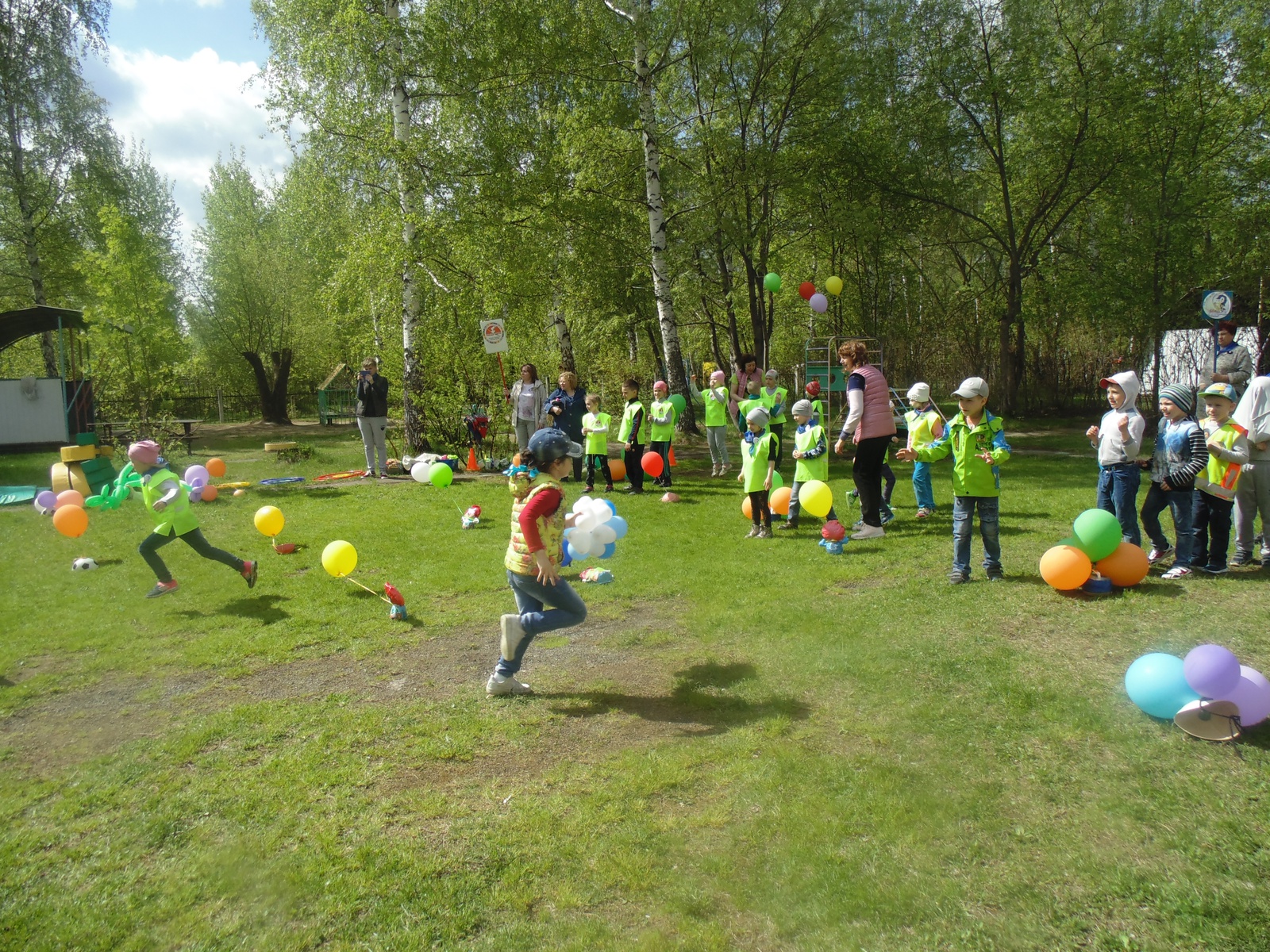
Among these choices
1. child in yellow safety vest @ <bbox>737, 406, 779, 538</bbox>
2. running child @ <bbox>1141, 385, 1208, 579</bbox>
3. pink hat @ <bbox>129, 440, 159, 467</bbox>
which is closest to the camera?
running child @ <bbox>1141, 385, 1208, 579</bbox>

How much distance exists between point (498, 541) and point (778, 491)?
3.50 metres

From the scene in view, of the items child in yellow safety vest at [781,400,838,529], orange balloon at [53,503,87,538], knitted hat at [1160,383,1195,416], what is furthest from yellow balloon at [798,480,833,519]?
orange balloon at [53,503,87,538]

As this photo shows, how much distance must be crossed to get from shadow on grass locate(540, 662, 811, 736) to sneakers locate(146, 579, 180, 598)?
4696mm

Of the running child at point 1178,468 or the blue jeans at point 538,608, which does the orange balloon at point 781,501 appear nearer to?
the running child at point 1178,468

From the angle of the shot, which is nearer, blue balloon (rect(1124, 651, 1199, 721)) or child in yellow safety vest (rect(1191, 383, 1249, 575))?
blue balloon (rect(1124, 651, 1199, 721))

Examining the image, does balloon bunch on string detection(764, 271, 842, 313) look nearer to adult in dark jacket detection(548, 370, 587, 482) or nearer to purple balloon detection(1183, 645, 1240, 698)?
adult in dark jacket detection(548, 370, 587, 482)

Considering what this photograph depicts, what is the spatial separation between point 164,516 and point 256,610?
4.21 feet

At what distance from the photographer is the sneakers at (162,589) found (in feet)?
25.5

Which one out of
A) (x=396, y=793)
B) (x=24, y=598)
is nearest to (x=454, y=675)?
(x=396, y=793)

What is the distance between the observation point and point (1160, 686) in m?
4.39

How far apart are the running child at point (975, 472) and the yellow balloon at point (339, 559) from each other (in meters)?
5.57

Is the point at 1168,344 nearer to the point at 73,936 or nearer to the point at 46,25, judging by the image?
the point at 73,936

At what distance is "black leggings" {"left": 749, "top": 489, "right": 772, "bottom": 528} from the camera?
31.2 ft

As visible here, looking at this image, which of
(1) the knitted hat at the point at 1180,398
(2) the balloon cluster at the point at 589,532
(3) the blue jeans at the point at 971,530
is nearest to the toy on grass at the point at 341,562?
(2) the balloon cluster at the point at 589,532
